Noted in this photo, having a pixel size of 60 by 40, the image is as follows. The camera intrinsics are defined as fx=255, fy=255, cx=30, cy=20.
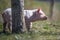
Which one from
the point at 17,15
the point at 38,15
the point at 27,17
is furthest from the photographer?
the point at 38,15

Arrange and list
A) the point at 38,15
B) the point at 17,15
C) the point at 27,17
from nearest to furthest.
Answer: the point at 17,15 → the point at 27,17 → the point at 38,15

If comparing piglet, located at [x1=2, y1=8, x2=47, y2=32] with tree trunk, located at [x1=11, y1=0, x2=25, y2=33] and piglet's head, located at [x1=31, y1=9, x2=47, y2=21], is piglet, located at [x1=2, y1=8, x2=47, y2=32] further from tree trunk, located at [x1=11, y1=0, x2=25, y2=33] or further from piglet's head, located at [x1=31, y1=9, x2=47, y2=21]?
tree trunk, located at [x1=11, y1=0, x2=25, y2=33]

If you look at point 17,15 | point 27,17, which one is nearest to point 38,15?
point 27,17

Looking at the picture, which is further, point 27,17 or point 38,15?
point 38,15

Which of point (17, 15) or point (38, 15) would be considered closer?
point (17, 15)

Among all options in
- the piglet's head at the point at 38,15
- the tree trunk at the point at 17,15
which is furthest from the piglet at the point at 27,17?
the tree trunk at the point at 17,15

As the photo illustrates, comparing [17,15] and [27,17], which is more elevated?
[17,15]

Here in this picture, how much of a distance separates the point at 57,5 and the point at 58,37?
22.8 ft

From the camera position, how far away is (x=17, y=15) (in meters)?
8.50

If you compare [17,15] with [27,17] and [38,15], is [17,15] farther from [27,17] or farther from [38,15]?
[38,15]

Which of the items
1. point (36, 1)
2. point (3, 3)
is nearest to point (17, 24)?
point (3, 3)

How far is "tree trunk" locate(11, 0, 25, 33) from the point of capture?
8406mm

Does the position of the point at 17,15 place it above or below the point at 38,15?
above

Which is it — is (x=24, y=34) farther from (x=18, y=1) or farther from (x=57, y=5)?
(x=57, y=5)
